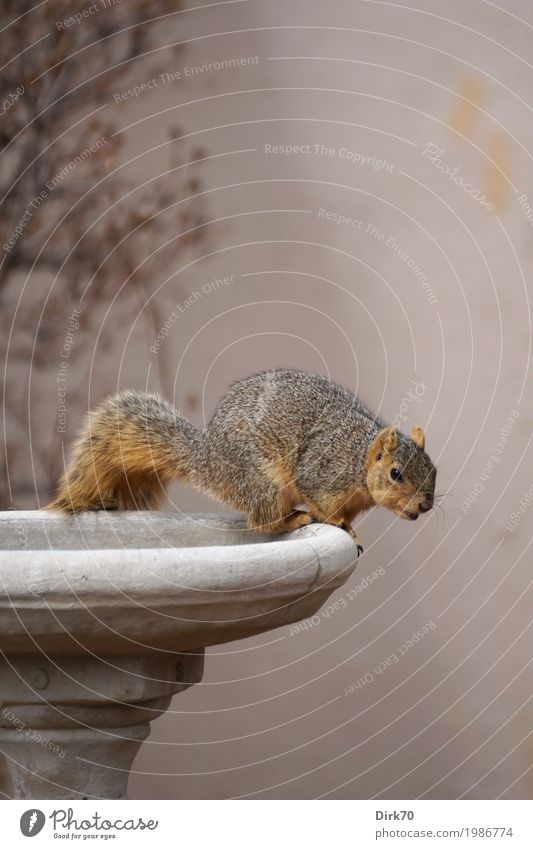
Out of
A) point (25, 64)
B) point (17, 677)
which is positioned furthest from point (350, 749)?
point (25, 64)

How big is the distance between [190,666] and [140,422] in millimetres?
419

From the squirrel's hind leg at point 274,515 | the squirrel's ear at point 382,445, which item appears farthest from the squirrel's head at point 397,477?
the squirrel's hind leg at point 274,515

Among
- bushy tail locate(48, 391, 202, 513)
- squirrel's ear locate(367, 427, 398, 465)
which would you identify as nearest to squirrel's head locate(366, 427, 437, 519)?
squirrel's ear locate(367, 427, 398, 465)

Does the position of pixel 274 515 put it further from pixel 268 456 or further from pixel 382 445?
pixel 382 445

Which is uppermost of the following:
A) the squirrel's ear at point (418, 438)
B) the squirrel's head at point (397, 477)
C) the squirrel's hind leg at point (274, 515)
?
the squirrel's ear at point (418, 438)

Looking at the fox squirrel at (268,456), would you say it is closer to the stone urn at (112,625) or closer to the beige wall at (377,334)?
the stone urn at (112,625)

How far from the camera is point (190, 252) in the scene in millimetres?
3205

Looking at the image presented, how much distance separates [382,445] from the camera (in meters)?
1.93

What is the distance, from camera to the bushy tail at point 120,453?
2.01 metres

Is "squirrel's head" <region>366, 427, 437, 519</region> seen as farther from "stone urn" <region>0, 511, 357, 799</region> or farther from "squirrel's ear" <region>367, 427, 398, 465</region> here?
"stone urn" <region>0, 511, 357, 799</region>

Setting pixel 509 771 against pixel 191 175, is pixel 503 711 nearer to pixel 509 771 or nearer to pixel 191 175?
pixel 509 771

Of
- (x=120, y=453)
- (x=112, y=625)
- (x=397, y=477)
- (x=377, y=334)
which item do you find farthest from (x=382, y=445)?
(x=377, y=334)

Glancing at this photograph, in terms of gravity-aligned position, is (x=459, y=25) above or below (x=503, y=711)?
above

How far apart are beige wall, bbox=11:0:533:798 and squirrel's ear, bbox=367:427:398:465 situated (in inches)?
41.2
